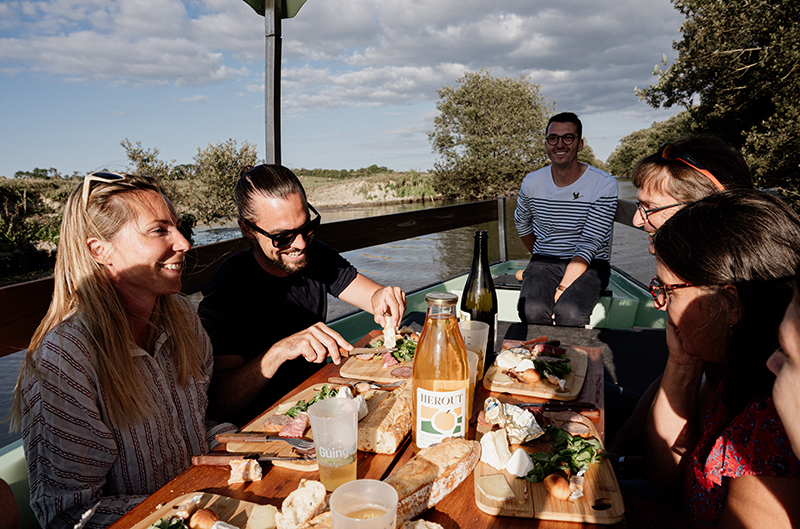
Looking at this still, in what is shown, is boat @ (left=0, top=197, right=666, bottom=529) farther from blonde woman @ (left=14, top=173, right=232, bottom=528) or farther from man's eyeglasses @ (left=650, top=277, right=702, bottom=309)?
man's eyeglasses @ (left=650, top=277, right=702, bottom=309)

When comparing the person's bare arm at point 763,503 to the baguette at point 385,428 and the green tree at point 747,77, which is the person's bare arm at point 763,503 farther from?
the green tree at point 747,77

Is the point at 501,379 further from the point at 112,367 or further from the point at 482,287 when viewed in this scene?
the point at 112,367

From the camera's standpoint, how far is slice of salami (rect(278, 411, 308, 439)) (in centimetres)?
121

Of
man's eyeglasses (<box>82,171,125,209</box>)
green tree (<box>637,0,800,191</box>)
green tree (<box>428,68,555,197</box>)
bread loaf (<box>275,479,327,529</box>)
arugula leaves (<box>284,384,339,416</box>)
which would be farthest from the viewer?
green tree (<box>428,68,555,197</box>)

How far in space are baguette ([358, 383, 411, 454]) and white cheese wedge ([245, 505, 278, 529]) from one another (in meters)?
0.30

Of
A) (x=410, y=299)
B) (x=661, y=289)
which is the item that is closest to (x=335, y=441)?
Answer: (x=661, y=289)

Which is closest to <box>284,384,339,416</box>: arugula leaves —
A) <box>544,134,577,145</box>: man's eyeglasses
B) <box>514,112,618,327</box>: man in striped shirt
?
<box>514,112,618,327</box>: man in striped shirt

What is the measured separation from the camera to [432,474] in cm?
93

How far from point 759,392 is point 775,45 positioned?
19.7 m

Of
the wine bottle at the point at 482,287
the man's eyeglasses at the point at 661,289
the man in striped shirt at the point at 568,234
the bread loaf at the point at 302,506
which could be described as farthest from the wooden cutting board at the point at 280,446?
the man in striped shirt at the point at 568,234

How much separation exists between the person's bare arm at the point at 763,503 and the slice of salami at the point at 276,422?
3.52ft

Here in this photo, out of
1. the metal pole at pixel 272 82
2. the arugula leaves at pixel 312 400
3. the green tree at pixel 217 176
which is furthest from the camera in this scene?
the green tree at pixel 217 176

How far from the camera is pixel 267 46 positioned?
3.07m

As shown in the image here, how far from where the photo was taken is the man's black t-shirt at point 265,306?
2.04 m
